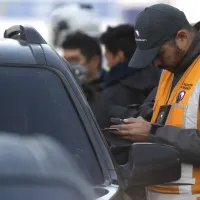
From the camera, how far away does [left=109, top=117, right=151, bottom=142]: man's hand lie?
15.4ft

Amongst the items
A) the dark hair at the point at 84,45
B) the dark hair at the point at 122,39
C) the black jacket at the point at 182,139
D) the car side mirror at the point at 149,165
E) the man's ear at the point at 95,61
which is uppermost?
the car side mirror at the point at 149,165

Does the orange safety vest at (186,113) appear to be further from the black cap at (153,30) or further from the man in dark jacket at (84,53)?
the man in dark jacket at (84,53)

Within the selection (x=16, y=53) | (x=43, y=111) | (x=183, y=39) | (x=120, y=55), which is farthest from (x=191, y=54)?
(x=120, y=55)

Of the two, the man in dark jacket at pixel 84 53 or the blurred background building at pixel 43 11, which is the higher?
the man in dark jacket at pixel 84 53

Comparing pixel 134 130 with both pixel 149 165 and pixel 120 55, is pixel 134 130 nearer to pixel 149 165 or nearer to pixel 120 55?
pixel 149 165

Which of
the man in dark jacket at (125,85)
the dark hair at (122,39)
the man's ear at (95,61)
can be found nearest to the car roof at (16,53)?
the man in dark jacket at (125,85)

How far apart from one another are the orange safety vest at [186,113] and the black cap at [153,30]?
0.20m

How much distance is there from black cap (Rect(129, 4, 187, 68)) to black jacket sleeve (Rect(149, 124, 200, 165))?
16.5 inches

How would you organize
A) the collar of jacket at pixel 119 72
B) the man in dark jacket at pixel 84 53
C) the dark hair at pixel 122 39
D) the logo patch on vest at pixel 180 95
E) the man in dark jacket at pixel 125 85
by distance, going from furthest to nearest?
the man in dark jacket at pixel 84 53 → the dark hair at pixel 122 39 → the collar of jacket at pixel 119 72 → the man in dark jacket at pixel 125 85 → the logo patch on vest at pixel 180 95

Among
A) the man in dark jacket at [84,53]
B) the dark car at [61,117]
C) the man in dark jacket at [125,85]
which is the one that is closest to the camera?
the dark car at [61,117]

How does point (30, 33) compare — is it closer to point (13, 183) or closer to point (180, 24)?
point (180, 24)

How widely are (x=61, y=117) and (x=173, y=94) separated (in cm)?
107

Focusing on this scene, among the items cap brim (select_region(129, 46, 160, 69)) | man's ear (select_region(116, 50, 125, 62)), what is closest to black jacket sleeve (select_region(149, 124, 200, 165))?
cap brim (select_region(129, 46, 160, 69))

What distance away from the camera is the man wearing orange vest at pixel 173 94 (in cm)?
466
